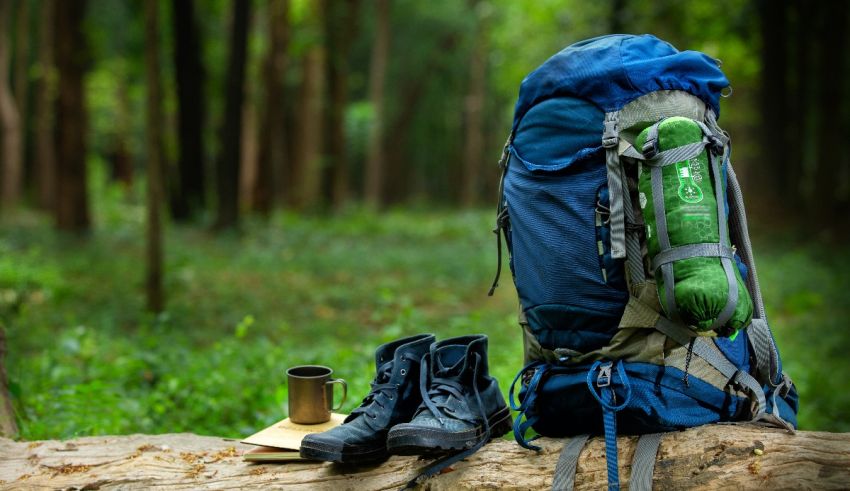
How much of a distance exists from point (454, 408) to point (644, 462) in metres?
0.66

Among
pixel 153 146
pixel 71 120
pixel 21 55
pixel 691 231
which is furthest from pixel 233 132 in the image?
pixel 691 231

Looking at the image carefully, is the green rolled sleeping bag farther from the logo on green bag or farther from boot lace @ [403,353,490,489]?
boot lace @ [403,353,490,489]

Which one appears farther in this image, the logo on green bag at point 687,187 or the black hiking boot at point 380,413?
the black hiking boot at point 380,413

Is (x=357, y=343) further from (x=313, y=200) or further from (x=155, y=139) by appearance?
(x=313, y=200)

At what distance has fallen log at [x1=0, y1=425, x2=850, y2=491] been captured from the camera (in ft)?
7.94

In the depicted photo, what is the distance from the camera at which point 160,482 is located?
295 centimetres

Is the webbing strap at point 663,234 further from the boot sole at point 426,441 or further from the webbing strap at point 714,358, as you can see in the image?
the boot sole at point 426,441

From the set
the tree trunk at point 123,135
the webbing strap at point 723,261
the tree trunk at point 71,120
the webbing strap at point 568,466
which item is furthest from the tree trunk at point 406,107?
the webbing strap at point 568,466

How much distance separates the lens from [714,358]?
8.60ft

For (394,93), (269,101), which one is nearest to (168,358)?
(269,101)

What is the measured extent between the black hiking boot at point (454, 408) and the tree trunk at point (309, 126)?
16.9 metres

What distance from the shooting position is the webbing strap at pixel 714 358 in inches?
103

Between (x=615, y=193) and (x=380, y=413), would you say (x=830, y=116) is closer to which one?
(x=615, y=193)

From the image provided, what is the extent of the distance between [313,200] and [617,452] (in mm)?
17543
